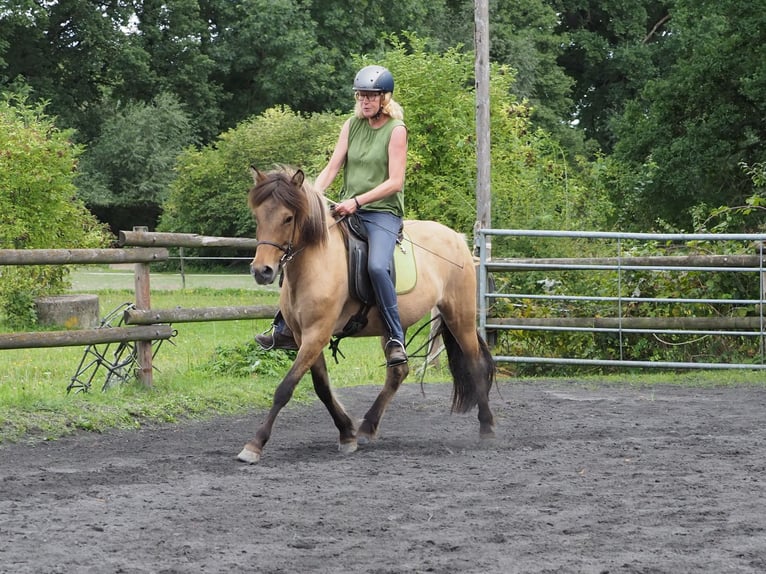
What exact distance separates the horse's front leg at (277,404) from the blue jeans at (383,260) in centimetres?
60

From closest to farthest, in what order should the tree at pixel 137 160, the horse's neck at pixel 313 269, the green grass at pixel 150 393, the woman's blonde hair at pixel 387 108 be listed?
the horse's neck at pixel 313 269 < the woman's blonde hair at pixel 387 108 < the green grass at pixel 150 393 < the tree at pixel 137 160

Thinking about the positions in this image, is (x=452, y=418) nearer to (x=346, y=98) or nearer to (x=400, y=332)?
(x=400, y=332)

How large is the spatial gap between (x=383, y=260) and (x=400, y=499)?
2030 mm

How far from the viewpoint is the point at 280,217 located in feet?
21.4

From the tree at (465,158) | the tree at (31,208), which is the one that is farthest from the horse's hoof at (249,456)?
the tree at (31,208)

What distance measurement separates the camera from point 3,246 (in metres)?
19.1

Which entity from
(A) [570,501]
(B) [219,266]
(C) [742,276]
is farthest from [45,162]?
(B) [219,266]

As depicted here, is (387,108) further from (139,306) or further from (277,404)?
(139,306)

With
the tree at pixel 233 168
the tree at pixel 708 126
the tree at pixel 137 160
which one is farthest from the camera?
the tree at pixel 137 160

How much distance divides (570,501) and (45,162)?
16.2 m

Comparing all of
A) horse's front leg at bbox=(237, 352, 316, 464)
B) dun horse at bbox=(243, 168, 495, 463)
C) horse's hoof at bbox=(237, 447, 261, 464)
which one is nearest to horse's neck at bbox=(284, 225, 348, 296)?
dun horse at bbox=(243, 168, 495, 463)

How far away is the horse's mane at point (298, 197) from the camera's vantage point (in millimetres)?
6551

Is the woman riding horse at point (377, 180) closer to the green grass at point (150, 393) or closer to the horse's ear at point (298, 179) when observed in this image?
the horse's ear at point (298, 179)

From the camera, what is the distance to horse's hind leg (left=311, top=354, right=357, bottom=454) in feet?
23.3
